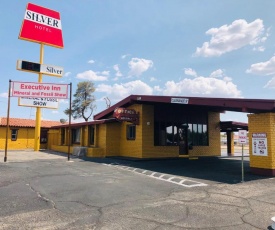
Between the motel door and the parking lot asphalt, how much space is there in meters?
11.0

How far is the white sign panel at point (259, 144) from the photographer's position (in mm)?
12162

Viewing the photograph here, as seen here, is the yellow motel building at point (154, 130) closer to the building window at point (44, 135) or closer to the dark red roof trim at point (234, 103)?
the dark red roof trim at point (234, 103)

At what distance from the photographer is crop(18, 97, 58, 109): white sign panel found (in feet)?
87.7

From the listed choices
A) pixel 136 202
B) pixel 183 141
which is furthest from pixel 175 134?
pixel 136 202

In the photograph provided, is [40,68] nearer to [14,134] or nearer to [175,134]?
[14,134]

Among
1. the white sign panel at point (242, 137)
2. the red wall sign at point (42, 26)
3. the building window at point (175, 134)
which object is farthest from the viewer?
the red wall sign at point (42, 26)

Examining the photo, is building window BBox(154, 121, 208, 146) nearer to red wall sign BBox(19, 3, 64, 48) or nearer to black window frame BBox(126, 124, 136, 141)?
black window frame BBox(126, 124, 136, 141)

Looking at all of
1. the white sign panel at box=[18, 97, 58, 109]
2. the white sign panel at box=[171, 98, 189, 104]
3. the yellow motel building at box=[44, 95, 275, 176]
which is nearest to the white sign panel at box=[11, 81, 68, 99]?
the yellow motel building at box=[44, 95, 275, 176]

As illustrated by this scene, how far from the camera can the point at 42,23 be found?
29641 millimetres

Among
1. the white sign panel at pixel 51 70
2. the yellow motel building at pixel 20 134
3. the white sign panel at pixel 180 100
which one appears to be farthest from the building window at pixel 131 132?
the yellow motel building at pixel 20 134

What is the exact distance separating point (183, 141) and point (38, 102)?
15216mm

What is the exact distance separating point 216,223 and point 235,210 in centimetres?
119

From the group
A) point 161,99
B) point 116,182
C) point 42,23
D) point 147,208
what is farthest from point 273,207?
point 42,23

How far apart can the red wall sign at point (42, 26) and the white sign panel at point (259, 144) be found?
2502cm
